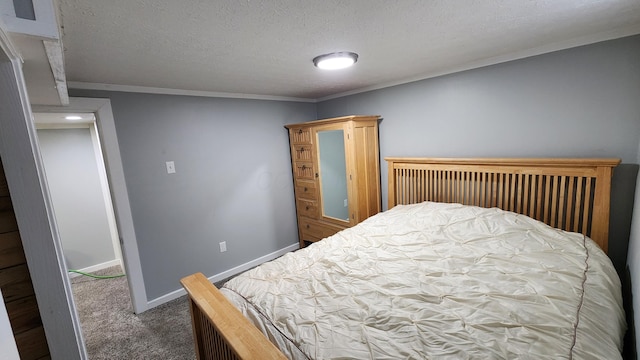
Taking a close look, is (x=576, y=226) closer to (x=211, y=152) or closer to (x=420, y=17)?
(x=420, y=17)

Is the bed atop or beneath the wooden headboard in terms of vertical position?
beneath

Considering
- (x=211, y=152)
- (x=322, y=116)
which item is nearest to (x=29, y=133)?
(x=211, y=152)

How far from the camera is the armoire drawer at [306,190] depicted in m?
3.37

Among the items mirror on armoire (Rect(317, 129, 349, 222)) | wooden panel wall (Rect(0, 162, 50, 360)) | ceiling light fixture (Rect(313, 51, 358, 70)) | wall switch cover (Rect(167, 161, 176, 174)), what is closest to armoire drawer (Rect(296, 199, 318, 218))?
mirror on armoire (Rect(317, 129, 349, 222))

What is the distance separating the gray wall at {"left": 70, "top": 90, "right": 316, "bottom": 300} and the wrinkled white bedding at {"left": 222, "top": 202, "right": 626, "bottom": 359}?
1.46 m

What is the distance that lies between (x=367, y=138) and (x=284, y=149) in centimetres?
114

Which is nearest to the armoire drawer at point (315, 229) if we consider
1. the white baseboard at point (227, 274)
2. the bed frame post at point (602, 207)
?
the white baseboard at point (227, 274)

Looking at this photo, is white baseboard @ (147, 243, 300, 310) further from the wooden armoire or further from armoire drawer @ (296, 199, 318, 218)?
armoire drawer @ (296, 199, 318, 218)

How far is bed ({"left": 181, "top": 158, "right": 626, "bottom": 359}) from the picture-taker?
1.07 m

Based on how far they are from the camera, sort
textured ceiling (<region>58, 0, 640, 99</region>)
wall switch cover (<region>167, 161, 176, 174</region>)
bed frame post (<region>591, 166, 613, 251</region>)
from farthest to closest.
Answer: wall switch cover (<region>167, 161, 176, 174</region>) < bed frame post (<region>591, 166, 613, 251</region>) < textured ceiling (<region>58, 0, 640, 99</region>)

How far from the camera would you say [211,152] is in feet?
9.61

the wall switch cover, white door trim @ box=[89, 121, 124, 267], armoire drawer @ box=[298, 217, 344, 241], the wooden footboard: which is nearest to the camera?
the wooden footboard

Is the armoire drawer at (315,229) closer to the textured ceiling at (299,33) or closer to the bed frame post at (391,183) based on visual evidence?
the bed frame post at (391,183)

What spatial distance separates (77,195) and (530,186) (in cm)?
503
